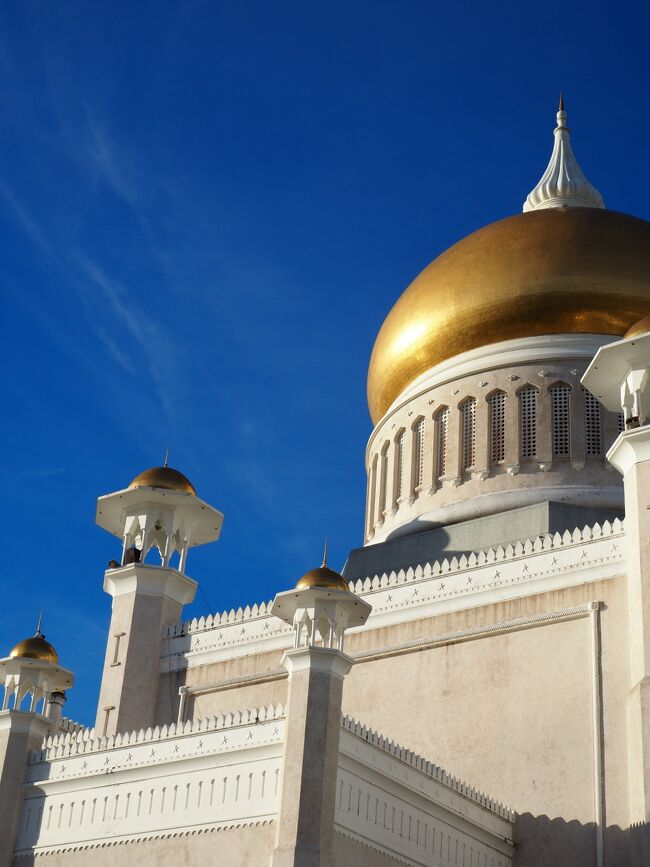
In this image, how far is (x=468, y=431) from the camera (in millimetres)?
18875

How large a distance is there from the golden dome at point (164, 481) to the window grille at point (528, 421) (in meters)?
4.54

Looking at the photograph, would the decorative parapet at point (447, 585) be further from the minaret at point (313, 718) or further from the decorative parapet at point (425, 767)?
the minaret at point (313, 718)

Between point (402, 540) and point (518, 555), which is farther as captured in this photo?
point (402, 540)

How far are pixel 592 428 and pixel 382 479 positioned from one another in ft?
11.4

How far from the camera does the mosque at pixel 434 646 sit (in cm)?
1231

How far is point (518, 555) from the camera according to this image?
15.6 metres

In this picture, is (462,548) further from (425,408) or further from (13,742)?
(13,742)

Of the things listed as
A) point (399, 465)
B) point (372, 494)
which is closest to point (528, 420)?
point (399, 465)

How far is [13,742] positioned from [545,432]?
8.17 meters

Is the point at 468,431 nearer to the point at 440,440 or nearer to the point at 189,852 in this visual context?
the point at 440,440

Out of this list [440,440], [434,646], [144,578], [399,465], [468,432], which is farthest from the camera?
[399,465]

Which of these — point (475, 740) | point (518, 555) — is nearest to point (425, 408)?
point (518, 555)

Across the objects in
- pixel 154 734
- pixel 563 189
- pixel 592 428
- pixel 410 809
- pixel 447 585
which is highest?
pixel 563 189

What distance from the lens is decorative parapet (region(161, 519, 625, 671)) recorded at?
14.9 metres
